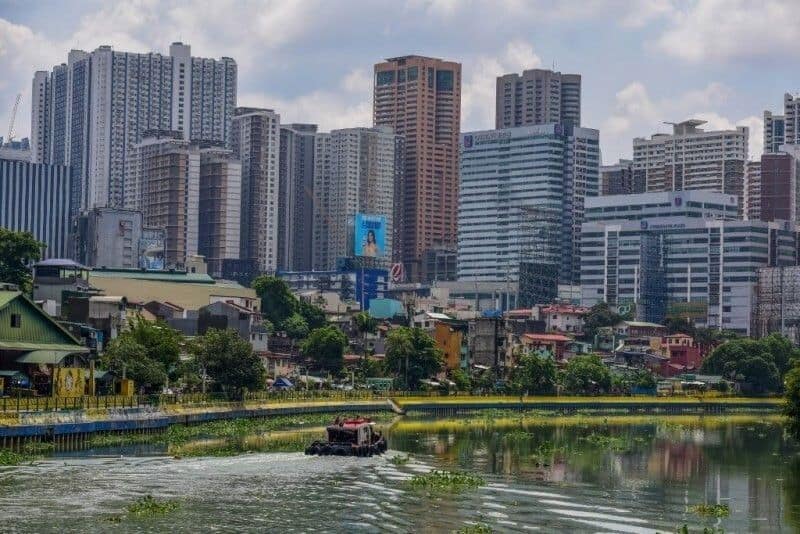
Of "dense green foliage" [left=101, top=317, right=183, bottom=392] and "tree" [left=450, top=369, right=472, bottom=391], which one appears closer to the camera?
"dense green foliage" [left=101, top=317, right=183, bottom=392]

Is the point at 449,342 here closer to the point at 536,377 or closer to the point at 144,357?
the point at 536,377

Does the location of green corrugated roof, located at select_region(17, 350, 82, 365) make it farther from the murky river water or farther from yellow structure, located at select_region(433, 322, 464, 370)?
yellow structure, located at select_region(433, 322, 464, 370)

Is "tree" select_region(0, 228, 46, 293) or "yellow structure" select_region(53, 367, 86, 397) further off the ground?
"tree" select_region(0, 228, 46, 293)

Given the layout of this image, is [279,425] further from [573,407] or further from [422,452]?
[573,407]

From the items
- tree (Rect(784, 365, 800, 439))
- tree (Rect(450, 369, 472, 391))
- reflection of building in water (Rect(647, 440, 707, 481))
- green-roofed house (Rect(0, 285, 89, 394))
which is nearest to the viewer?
reflection of building in water (Rect(647, 440, 707, 481))

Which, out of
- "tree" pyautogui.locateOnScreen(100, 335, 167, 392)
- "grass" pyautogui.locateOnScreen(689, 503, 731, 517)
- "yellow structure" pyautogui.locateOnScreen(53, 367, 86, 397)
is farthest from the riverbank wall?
"grass" pyautogui.locateOnScreen(689, 503, 731, 517)

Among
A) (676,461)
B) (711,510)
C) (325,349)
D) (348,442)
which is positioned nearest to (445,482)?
(711,510)

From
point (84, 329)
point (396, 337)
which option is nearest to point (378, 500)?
point (84, 329)
